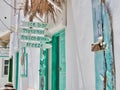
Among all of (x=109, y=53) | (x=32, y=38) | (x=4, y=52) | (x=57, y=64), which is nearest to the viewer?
(x=109, y=53)

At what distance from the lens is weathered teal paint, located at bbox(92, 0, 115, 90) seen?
1469 millimetres

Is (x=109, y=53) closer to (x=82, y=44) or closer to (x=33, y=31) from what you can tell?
(x=82, y=44)

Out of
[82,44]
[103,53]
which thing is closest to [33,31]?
[82,44]

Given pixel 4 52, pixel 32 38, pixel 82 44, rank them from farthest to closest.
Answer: pixel 4 52 → pixel 32 38 → pixel 82 44

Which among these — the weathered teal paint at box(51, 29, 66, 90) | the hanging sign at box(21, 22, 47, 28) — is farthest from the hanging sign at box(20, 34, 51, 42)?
the weathered teal paint at box(51, 29, 66, 90)

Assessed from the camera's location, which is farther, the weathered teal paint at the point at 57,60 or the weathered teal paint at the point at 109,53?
the weathered teal paint at the point at 57,60

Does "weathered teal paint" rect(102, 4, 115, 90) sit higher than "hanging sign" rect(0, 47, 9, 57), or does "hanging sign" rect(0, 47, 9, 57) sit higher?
"hanging sign" rect(0, 47, 9, 57)

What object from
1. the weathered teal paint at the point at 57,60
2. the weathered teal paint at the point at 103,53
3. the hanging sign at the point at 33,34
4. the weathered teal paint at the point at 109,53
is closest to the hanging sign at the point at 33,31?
the hanging sign at the point at 33,34

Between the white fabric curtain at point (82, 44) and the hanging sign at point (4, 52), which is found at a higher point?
the hanging sign at point (4, 52)

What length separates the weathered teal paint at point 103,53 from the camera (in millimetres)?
1469

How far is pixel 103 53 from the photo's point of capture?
158 cm

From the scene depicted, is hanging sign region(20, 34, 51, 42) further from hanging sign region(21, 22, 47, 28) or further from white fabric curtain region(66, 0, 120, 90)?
white fabric curtain region(66, 0, 120, 90)

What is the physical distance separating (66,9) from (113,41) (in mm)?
1362

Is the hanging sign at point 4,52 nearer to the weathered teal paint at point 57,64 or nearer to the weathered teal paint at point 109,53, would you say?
the weathered teal paint at point 57,64
